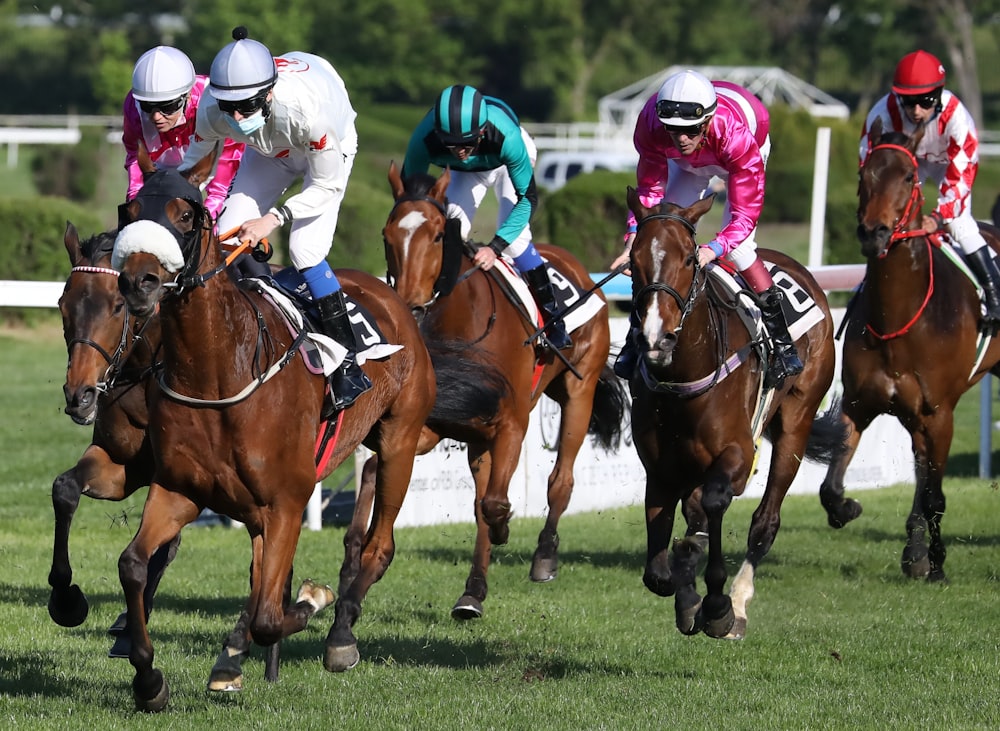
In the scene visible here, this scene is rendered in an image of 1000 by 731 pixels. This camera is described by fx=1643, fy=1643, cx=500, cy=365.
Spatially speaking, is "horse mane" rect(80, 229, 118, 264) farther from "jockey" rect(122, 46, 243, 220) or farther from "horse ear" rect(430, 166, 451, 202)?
"horse ear" rect(430, 166, 451, 202)

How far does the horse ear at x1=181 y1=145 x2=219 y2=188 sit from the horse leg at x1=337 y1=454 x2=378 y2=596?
63.1 inches

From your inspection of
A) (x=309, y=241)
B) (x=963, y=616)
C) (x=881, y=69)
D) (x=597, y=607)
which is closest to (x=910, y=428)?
(x=963, y=616)

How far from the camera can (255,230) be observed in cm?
515

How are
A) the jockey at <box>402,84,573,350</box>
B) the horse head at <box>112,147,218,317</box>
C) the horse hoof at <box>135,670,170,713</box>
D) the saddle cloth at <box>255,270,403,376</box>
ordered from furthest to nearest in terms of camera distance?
1. the jockey at <box>402,84,573,350</box>
2. the saddle cloth at <box>255,270,403,376</box>
3. the horse hoof at <box>135,670,170,713</box>
4. the horse head at <box>112,147,218,317</box>

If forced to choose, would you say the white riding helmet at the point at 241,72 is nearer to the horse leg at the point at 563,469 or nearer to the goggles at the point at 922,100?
the horse leg at the point at 563,469

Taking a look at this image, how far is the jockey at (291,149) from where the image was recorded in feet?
17.0

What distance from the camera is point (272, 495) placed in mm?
5059

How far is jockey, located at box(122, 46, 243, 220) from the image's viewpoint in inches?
236

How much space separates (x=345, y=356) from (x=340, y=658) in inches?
42.3

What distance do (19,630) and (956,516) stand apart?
5628 mm

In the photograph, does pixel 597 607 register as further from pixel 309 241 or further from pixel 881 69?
pixel 881 69

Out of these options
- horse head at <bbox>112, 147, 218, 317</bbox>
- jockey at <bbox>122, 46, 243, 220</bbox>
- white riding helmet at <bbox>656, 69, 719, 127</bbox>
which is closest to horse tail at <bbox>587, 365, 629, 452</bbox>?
jockey at <bbox>122, 46, 243, 220</bbox>

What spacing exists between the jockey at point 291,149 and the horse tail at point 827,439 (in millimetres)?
2887

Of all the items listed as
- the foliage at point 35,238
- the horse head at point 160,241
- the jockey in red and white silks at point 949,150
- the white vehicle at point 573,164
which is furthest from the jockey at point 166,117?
the white vehicle at point 573,164
